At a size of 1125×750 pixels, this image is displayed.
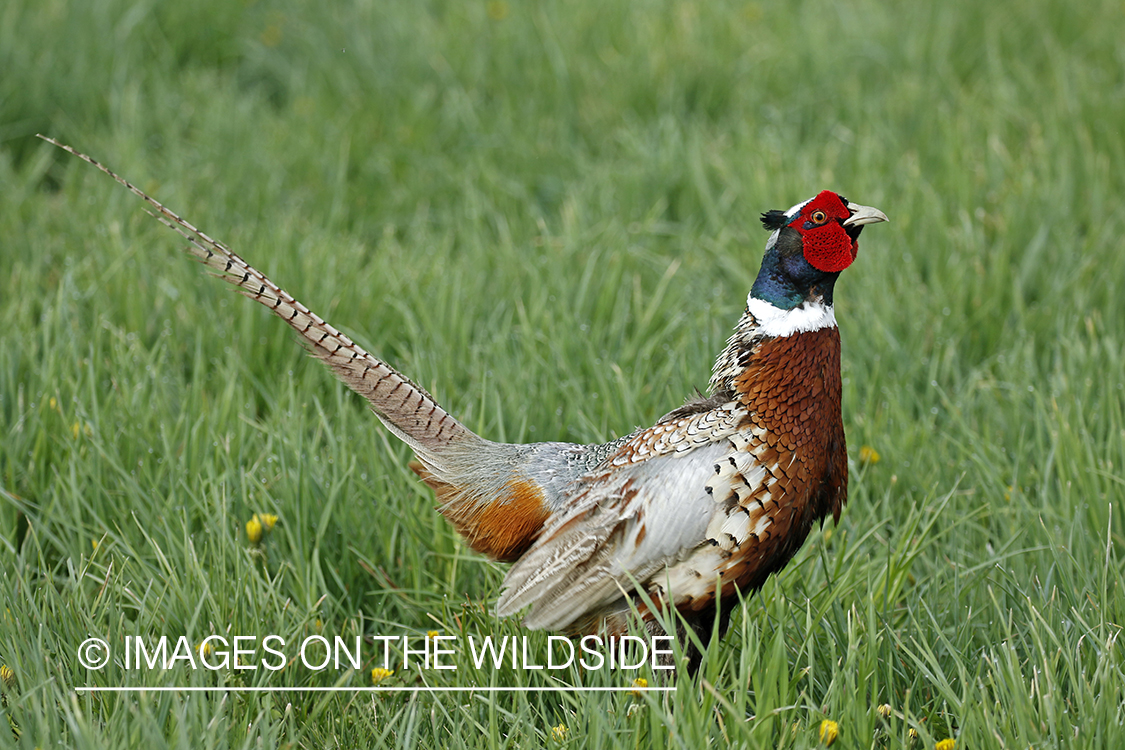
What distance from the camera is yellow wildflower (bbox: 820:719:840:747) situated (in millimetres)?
2061

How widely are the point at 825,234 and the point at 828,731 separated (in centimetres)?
101

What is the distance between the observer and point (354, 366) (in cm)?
245

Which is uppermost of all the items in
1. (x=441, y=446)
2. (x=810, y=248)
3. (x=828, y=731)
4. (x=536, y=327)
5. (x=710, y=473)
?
(x=810, y=248)

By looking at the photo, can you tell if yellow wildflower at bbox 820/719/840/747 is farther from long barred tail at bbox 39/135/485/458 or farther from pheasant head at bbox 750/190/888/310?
long barred tail at bbox 39/135/485/458

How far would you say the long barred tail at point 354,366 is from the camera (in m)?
2.32

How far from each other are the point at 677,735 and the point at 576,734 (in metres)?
0.31

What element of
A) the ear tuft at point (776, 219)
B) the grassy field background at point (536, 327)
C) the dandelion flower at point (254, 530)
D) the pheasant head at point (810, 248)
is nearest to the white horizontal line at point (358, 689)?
the grassy field background at point (536, 327)

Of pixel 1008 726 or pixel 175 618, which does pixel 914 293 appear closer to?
pixel 1008 726

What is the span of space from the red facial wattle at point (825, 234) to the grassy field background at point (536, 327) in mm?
701

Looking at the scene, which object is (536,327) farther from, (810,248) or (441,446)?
(810,248)

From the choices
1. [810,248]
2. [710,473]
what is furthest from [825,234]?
[710,473]

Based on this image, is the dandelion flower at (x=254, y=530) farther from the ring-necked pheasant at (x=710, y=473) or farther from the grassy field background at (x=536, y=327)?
the ring-necked pheasant at (x=710, y=473)

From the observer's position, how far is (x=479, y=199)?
4.62 metres

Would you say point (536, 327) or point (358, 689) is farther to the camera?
point (536, 327)
